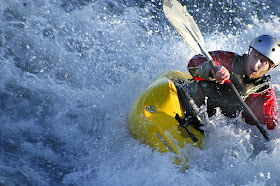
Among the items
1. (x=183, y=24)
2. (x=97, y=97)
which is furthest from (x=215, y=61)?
(x=97, y=97)

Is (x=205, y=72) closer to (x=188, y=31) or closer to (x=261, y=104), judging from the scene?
(x=188, y=31)

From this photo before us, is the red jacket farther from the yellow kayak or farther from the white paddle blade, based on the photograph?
the yellow kayak

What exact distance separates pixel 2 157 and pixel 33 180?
0.37m

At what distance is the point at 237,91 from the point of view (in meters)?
2.86

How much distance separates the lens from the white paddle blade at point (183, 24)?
9.80 feet

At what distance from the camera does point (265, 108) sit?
10.2ft

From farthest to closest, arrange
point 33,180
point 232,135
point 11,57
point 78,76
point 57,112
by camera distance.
→ point 78,76
point 11,57
point 57,112
point 232,135
point 33,180

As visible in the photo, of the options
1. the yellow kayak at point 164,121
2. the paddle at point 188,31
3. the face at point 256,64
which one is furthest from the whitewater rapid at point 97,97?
the face at point 256,64

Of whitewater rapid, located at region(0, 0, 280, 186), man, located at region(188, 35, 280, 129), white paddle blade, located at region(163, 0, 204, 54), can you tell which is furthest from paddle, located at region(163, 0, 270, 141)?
whitewater rapid, located at region(0, 0, 280, 186)

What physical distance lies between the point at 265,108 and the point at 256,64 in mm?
472

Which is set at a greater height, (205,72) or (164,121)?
(205,72)

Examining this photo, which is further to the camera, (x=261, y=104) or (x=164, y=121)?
(x=261, y=104)

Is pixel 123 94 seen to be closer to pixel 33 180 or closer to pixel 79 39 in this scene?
pixel 79 39

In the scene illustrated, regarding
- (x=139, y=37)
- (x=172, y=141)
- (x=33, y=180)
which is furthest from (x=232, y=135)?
(x=139, y=37)
